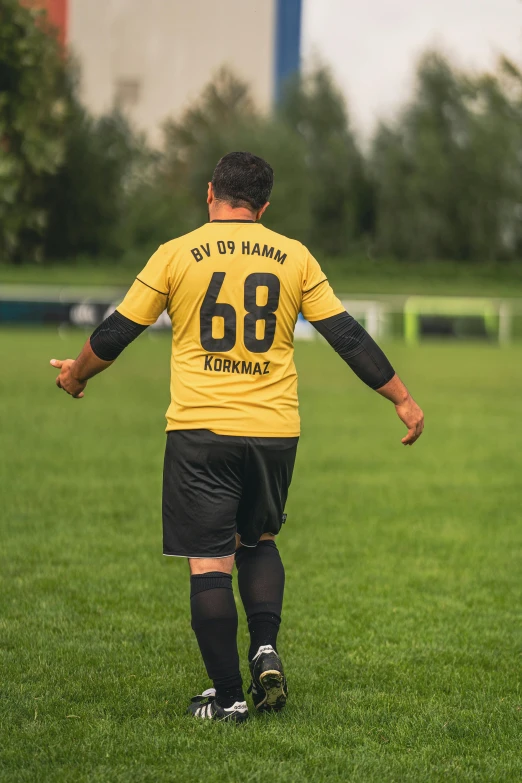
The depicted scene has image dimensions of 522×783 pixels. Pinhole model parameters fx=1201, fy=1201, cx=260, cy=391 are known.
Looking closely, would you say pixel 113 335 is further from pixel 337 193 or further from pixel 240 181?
pixel 337 193

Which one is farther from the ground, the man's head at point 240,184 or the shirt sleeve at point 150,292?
the man's head at point 240,184

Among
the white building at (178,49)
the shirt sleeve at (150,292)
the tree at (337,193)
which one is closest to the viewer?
the shirt sleeve at (150,292)

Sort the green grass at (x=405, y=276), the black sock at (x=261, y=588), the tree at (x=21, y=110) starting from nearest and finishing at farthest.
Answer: the black sock at (x=261, y=588) → the tree at (x=21, y=110) → the green grass at (x=405, y=276)

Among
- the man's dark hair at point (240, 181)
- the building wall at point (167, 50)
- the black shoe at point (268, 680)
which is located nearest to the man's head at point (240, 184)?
the man's dark hair at point (240, 181)

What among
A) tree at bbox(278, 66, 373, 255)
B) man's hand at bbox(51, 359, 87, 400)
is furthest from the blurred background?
man's hand at bbox(51, 359, 87, 400)

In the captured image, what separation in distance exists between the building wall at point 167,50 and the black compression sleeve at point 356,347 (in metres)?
62.8

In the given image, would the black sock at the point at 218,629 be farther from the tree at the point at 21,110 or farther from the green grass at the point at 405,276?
the green grass at the point at 405,276

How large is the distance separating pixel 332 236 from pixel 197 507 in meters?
59.3

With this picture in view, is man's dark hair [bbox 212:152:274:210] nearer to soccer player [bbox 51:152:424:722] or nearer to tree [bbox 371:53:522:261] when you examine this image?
soccer player [bbox 51:152:424:722]

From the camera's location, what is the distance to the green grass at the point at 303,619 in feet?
13.3

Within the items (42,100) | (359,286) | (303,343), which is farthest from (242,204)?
(359,286)

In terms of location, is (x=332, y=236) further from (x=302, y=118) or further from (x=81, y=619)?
(x=81, y=619)

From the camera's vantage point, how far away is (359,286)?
49.2m

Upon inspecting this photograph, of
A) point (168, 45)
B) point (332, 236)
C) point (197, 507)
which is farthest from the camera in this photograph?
point (168, 45)
